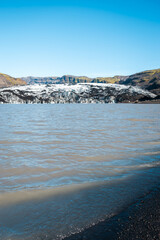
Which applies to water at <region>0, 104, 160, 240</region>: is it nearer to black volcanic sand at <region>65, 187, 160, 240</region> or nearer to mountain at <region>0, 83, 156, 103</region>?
black volcanic sand at <region>65, 187, 160, 240</region>

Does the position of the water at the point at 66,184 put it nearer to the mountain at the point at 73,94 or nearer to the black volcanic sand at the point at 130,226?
the black volcanic sand at the point at 130,226

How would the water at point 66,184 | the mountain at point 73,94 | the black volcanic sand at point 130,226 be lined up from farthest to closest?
the mountain at point 73,94
the water at point 66,184
the black volcanic sand at point 130,226

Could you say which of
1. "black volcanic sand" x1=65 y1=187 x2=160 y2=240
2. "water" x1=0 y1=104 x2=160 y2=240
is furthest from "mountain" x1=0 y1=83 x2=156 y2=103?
"black volcanic sand" x1=65 y1=187 x2=160 y2=240

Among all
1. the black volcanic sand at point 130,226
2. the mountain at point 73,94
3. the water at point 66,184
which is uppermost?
the mountain at point 73,94

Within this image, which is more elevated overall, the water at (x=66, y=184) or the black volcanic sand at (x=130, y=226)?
the black volcanic sand at (x=130, y=226)

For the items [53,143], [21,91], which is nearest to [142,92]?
[21,91]

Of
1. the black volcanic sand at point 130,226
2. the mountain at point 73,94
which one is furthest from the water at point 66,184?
the mountain at point 73,94

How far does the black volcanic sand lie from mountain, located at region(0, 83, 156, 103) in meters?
132

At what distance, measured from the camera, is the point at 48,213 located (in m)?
4.20

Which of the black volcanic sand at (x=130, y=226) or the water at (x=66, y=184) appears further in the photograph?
the water at (x=66, y=184)

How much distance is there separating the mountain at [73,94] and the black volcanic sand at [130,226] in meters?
132

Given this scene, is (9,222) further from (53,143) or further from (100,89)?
(100,89)

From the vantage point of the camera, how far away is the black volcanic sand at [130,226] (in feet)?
10.7

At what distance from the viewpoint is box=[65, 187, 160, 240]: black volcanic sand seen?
3.26 meters
